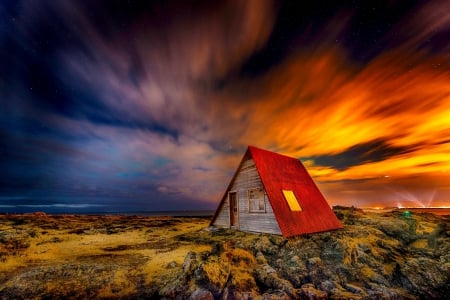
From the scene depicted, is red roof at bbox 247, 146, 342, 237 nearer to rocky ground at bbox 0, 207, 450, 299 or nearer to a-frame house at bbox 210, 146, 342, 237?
a-frame house at bbox 210, 146, 342, 237

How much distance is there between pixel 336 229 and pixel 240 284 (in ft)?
41.1

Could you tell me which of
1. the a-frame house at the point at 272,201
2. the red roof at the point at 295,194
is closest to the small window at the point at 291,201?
the a-frame house at the point at 272,201

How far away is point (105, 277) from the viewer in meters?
9.02

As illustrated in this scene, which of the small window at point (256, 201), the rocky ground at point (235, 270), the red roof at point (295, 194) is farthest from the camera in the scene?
the small window at point (256, 201)

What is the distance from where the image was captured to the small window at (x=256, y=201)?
15683 millimetres

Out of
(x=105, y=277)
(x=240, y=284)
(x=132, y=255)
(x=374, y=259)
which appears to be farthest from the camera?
(x=132, y=255)

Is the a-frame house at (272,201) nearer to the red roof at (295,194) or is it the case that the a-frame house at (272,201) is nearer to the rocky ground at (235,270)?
the red roof at (295,194)

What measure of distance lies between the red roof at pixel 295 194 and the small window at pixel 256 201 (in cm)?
88

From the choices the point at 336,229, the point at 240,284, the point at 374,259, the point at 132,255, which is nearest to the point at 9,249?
the point at 132,255

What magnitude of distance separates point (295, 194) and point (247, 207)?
4013 mm

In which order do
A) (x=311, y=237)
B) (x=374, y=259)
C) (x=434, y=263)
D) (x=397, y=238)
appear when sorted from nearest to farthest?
(x=434, y=263), (x=374, y=259), (x=311, y=237), (x=397, y=238)

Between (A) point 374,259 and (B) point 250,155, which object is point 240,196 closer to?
(B) point 250,155

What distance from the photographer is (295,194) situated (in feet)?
56.6

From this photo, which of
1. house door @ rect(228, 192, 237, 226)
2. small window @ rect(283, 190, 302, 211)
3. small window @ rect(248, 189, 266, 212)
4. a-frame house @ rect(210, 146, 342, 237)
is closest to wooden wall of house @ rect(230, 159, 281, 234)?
a-frame house @ rect(210, 146, 342, 237)
